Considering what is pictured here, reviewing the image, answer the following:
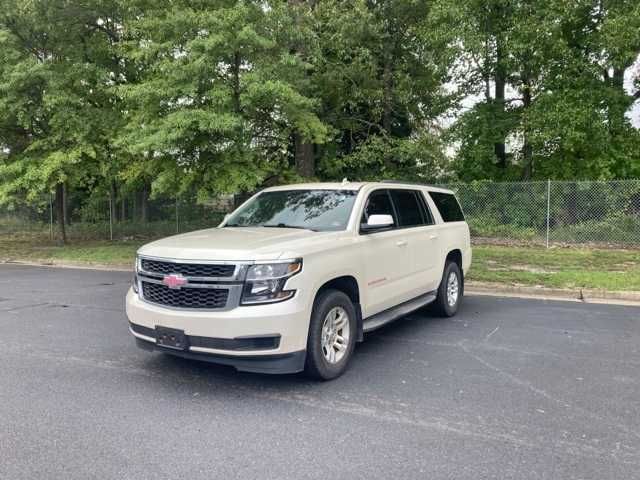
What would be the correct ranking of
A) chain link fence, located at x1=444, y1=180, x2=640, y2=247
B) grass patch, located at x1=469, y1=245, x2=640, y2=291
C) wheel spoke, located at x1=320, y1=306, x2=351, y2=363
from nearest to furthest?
wheel spoke, located at x1=320, y1=306, x2=351, y2=363
grass patch, located at x1=469, y1=245, x2=640, y2=291
chain link fence, located at x1=444, y1=180, x2=640, y2=247

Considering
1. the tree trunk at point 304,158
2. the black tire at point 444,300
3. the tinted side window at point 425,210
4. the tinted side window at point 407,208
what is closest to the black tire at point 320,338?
the tinted side window at point 407,208

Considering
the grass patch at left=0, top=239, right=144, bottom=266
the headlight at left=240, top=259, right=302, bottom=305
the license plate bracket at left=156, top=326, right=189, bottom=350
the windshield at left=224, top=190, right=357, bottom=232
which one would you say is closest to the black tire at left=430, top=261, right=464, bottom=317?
the windshield at left=224, top=190, right=357, bottom=232

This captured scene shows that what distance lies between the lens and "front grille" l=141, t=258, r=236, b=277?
167 inches

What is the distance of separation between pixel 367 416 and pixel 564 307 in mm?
5412

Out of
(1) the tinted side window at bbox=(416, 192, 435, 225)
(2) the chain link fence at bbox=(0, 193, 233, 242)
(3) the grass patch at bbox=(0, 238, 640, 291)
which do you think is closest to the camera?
(1) the tinted side window at bbox=(416, 192, 435, 225)

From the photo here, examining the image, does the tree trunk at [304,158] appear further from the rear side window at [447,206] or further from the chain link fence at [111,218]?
the rear side window at [447,206]

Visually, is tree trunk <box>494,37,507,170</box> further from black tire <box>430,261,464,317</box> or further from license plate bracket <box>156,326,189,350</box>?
license plate bracket <box>156,326,189,350</box>

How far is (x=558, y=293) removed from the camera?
9016 mm

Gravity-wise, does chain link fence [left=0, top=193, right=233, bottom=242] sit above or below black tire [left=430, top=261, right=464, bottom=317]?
above

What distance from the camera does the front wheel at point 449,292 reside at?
7.15 metres

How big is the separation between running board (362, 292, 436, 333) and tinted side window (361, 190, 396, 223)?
107 centimetres

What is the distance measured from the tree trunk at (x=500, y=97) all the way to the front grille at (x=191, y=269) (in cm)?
1411

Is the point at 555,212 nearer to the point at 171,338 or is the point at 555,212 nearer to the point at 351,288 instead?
the point at 351,288

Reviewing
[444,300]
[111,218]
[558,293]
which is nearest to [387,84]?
[558,293]
